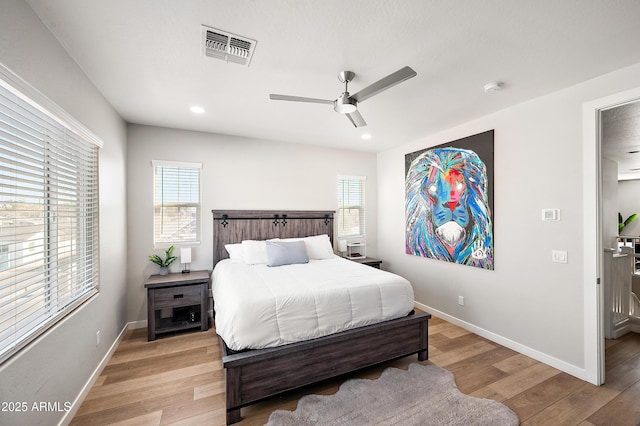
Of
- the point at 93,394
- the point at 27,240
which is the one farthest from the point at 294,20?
the point at 93,394

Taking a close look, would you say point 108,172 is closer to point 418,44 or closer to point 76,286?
point 76,286

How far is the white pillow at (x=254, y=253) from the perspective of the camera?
138 inches

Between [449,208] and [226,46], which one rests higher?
[226,46]

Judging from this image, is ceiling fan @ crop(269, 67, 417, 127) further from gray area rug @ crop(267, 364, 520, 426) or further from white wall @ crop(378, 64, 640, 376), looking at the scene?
gray area rug @ crop(267, 364, 520, 426)

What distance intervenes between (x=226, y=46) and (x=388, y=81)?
117 cm

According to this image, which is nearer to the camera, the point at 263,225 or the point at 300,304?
the point at 300,304

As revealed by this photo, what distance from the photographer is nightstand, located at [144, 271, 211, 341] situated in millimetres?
3080

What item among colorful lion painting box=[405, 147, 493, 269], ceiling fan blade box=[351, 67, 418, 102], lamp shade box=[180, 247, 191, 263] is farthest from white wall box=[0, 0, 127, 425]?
colorful lion painting box=[405, 147, 493, 269]

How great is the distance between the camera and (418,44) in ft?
5.98

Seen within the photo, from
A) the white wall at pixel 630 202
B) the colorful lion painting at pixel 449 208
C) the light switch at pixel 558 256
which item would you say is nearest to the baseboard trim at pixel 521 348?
the colorful lion painting at pixel 449 208

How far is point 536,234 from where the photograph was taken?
2697 millimetres

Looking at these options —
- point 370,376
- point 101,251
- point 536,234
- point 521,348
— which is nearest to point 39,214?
point 101,251

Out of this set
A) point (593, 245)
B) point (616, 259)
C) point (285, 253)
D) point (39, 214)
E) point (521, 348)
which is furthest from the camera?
point (285, 253)

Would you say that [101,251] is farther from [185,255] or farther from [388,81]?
Result: [388,81]
